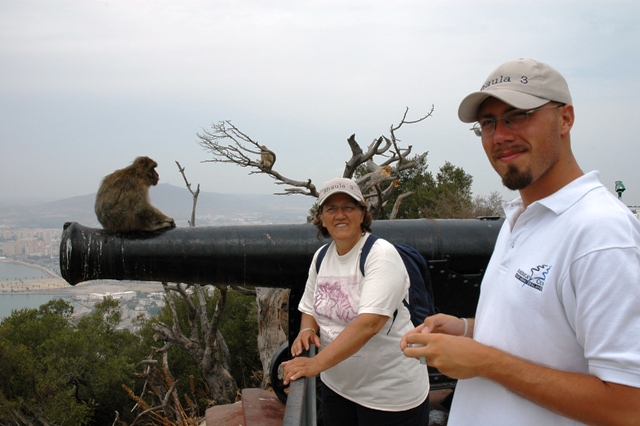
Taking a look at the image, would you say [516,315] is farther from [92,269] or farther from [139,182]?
[139,182]

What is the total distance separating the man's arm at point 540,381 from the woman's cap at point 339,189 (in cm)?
105

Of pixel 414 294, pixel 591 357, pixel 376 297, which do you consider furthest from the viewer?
pixel 414 294

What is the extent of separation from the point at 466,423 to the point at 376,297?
75 centimetres

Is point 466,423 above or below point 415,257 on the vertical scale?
below

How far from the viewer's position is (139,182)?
444 centimetres

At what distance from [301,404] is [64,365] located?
21.4m

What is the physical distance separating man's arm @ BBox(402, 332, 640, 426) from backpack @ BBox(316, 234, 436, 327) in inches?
37.4

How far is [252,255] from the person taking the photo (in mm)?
3045

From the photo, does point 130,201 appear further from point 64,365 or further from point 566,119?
point 64,365

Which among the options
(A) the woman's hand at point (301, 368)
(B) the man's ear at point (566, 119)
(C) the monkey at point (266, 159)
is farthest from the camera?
(C) the monkey at point (266, 159)

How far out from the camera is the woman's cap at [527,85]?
1089 millimetres

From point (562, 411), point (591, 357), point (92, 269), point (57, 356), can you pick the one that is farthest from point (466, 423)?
point (57, 356)

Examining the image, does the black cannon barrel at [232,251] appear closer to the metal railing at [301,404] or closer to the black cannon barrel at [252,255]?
the black cannon barrel at [252,255]

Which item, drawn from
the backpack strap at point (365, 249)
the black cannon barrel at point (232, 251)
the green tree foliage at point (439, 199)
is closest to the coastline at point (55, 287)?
the green tree foliage at point (439, 199)
